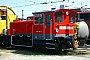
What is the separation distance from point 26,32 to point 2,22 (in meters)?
3.86

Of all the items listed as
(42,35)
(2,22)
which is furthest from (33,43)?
(2,22)

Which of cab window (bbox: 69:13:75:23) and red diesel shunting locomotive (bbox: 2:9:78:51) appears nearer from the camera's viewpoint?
red diesel shunting locomotive (bbox: 2:9:78:51)

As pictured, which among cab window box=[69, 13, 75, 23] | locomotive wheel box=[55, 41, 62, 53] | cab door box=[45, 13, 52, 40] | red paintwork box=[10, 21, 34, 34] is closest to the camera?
locomotive wheel box=[55, 41, 62, 53]

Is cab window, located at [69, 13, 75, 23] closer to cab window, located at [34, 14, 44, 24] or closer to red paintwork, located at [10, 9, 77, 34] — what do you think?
red paintwork, located at [10, 9, 77, 34]

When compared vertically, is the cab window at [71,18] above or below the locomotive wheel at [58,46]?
above

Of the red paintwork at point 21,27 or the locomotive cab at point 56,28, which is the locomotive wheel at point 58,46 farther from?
the red paintwork at point 21,27

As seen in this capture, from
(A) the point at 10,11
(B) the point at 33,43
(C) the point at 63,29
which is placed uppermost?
(A) the point at 10,11

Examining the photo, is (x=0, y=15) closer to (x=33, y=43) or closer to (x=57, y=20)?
(x=33, y=43)

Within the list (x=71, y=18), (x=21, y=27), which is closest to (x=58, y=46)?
(x=71, y=18)

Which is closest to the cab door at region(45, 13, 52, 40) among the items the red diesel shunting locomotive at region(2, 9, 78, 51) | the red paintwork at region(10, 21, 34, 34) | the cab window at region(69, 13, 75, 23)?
the red diesel shunting locomotive at region(2, 9, 78, 51)

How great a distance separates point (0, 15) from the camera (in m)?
21.1

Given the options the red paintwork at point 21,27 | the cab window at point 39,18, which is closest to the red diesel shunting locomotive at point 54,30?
the cab window at point 39,18

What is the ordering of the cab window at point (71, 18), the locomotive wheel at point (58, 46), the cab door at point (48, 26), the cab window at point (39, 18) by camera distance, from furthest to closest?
the cab window at point (71, 18), the cab window at point (39, 18), the cab door at point (48, 26), the locomotive wheel at point (58, 46)

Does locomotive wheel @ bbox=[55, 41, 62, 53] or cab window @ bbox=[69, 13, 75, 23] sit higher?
cab window @ bbox=[69, 13, 75, 23]
